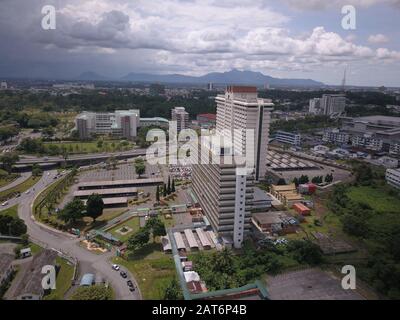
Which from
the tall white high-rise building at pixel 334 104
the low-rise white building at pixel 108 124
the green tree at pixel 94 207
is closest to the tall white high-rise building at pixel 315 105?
the tall white high-rise building at pixel 334 104

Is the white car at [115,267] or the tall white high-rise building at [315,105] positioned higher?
the tall white high-rise building at [315,105]

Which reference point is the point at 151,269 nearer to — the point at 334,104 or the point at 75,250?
the point at 75,250

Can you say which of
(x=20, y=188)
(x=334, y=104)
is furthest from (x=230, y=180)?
(x=334, y=104)

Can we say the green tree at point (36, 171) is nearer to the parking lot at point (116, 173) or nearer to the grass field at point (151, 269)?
the parking lot at point (116, 173)

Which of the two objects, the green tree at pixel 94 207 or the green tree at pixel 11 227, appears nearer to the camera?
the green tree at pixel 11 227

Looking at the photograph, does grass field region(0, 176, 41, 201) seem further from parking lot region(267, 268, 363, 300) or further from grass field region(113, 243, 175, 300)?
parking lot region(267, 268, 363, 300)
